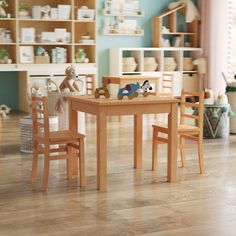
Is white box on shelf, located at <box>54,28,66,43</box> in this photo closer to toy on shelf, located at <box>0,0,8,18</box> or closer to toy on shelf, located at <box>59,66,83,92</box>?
toy on shelf, located at <box>0,0,8,18</box>

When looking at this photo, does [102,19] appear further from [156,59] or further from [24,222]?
[24,222]

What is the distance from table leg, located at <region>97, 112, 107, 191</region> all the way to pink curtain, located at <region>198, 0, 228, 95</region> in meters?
5.84

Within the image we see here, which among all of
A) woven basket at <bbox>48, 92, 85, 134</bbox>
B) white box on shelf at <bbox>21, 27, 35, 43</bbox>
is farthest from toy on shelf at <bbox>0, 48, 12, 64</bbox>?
woven basket at <bbox>48, 92, 85, 134</bbox>

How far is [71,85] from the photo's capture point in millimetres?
5602

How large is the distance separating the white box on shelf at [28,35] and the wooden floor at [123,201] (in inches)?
137

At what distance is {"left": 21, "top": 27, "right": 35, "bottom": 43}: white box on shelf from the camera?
330 inches

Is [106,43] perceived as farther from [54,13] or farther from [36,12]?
[36,12]

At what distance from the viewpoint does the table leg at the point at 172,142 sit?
13.6ft

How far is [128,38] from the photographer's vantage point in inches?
378

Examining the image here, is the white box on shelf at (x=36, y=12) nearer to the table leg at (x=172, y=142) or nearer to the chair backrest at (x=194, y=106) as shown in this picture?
the chair backrest at (x=194, y=106)

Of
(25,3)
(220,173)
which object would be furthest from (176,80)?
(220,173)

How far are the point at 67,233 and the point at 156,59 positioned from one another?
6.91 metres

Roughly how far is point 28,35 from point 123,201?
5.31 metres

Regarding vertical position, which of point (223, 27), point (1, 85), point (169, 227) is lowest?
point (169, 227)
